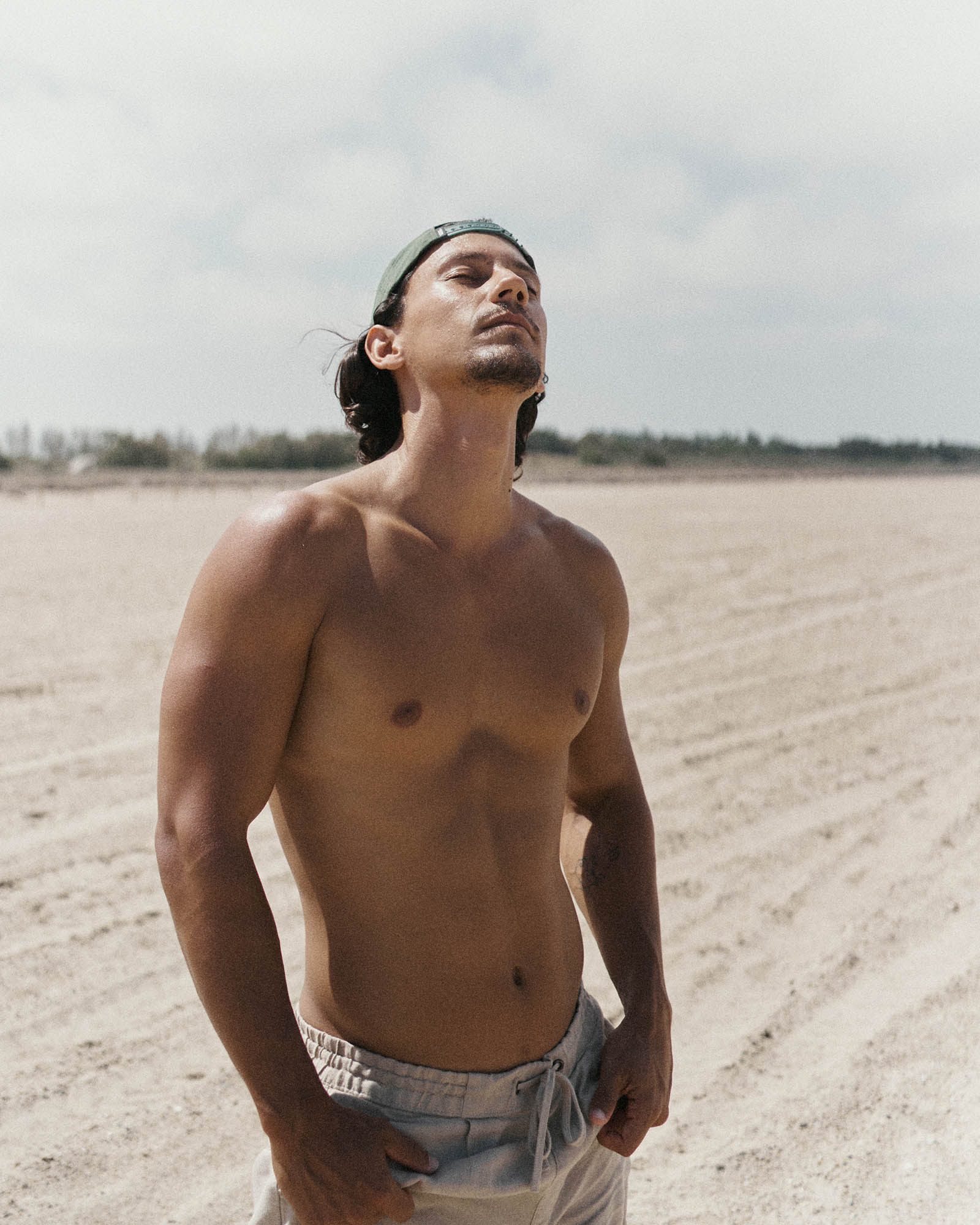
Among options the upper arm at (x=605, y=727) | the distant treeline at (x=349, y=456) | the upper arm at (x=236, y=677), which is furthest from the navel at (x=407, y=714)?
the distant treeline at (x=349, y=456)

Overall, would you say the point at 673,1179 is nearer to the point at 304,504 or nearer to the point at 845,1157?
the point at 845,1157

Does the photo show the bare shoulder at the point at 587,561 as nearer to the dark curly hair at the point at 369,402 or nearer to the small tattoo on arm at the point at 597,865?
the dark curly hair at the point at 369,402

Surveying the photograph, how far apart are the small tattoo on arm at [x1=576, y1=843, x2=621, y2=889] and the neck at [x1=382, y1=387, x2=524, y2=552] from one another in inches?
23.0

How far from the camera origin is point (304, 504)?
4.86 feet

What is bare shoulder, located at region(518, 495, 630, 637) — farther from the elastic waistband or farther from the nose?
the elastic waistband

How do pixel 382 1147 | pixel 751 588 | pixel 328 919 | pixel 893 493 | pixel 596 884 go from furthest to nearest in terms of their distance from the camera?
pixel 893 493 < pixel 751 588 < pixel 596 884 < pixel 328 919 < pixel 382 1147

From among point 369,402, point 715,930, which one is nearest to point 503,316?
point 369,402

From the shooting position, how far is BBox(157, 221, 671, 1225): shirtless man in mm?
1364

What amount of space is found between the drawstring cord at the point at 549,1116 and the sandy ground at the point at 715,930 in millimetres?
1439

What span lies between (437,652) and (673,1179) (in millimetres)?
2078

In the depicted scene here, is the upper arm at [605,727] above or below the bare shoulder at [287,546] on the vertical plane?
below

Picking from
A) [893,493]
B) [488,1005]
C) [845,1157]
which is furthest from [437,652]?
[893,493]

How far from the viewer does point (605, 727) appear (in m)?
1.87

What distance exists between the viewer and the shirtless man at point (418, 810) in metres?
1.36
